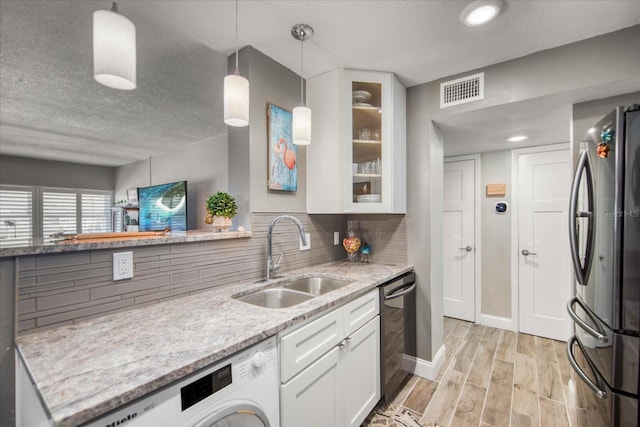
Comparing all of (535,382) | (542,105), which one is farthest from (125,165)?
(535,382)

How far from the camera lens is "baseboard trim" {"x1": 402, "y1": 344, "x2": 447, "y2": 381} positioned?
7.27 ft

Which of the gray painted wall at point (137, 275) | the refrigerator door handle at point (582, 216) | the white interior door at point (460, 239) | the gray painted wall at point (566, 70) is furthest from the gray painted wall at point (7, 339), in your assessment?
the white interior door at point (460, 239)

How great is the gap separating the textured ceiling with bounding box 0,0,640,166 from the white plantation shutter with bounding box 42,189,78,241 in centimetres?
70

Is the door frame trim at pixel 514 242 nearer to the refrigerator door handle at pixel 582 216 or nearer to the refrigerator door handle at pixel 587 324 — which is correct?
the refrigerator door handle at pixel 587 324

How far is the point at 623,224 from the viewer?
1163mm

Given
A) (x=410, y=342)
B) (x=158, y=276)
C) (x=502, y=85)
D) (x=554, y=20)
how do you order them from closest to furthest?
(x=158, y=276) → (x=554, y=20) → (x=502, y=85) → (x=410, y=342)

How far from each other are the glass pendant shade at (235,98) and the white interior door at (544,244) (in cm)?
311

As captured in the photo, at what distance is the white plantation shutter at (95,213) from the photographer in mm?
2079

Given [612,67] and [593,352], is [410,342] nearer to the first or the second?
[593,352]

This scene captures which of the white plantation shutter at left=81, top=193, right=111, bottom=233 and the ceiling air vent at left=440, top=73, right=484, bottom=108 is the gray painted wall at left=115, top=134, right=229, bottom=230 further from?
the ceiling air vent at left=440, top=73, right=484, bottom=108

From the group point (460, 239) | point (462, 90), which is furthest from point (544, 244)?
point (462, 90)

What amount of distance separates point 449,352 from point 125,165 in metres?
3.85

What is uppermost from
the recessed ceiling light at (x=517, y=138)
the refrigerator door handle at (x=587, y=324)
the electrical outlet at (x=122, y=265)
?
the recessed ceiling light at (x=517, y=138)

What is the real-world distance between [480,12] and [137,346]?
2.03 metres
